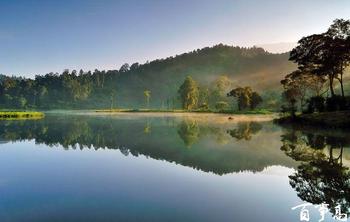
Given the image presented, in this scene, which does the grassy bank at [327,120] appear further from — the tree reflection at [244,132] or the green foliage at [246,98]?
the green foliage at [246,98]

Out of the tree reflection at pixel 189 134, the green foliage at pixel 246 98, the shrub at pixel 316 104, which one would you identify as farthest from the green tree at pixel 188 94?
the tree reflection at pixel 189 134

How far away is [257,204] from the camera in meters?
10.5

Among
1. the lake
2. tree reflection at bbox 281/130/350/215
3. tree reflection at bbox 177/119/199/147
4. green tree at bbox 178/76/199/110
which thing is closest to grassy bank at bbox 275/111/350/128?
tree reflection at bbox 177/119/199/147

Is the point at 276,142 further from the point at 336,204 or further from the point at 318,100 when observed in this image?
the point at 318,100

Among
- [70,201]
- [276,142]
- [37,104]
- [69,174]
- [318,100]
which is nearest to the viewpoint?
[70,201]

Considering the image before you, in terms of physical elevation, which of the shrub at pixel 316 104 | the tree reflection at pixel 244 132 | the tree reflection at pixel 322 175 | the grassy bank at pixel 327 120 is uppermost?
the shrub at pixel 316 104

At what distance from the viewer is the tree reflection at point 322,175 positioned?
1104 centimetres

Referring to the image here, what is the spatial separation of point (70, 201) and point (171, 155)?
34.9 ft

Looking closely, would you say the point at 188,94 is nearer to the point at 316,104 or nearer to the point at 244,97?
the point at 244,97

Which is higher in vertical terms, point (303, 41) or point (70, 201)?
point (303, 41)

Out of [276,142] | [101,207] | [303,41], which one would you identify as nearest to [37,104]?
[303,41]

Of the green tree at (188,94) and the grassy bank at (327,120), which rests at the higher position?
the green tree at (188,94)

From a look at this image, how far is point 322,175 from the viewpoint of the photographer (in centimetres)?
1451

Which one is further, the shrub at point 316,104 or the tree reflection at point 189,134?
the shrub at point 316,104
